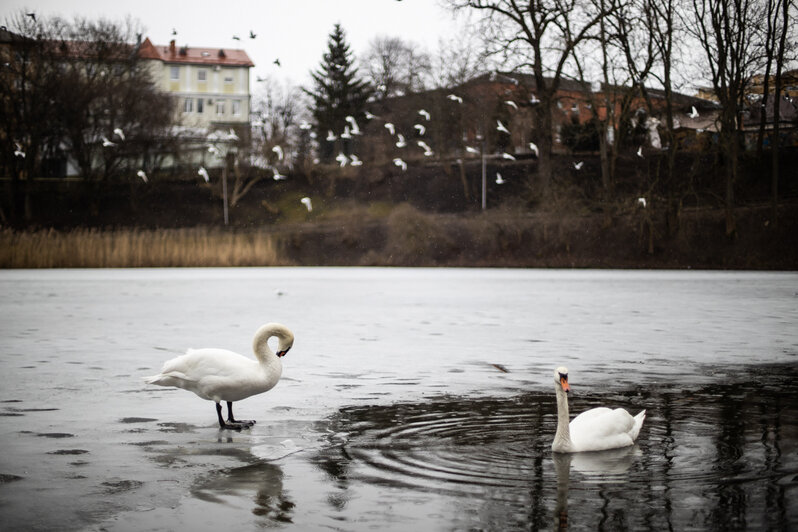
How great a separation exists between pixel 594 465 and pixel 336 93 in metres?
72.9

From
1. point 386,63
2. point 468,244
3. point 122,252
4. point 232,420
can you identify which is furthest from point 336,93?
point 232,420

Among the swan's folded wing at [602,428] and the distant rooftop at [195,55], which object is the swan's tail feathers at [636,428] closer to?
the swan's folded wing at [602,428]

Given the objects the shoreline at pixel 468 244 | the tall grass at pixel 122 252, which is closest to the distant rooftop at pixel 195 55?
the shoreline at pixel 468 244

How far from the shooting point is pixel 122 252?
3278cm

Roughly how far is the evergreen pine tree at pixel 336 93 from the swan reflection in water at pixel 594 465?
2629 inches

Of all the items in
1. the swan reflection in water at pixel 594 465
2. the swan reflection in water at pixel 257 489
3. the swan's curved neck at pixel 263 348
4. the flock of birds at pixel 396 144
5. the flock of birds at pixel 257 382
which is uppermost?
the flock of birds at pixel 396 144

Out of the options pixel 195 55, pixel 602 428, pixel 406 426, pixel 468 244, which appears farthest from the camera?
pixel 195 55

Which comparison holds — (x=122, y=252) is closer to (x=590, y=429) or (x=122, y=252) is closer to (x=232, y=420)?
(x=232, y=420)

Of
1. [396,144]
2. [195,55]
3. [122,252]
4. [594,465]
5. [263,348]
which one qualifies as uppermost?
[195,55]

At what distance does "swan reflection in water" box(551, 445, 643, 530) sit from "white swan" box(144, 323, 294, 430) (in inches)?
78.0

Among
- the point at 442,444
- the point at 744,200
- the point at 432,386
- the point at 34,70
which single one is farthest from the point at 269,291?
the point at 34,70

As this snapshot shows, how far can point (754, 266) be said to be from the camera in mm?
34688

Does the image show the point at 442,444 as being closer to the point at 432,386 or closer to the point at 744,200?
the point at 432,386

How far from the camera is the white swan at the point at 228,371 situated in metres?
6.48
